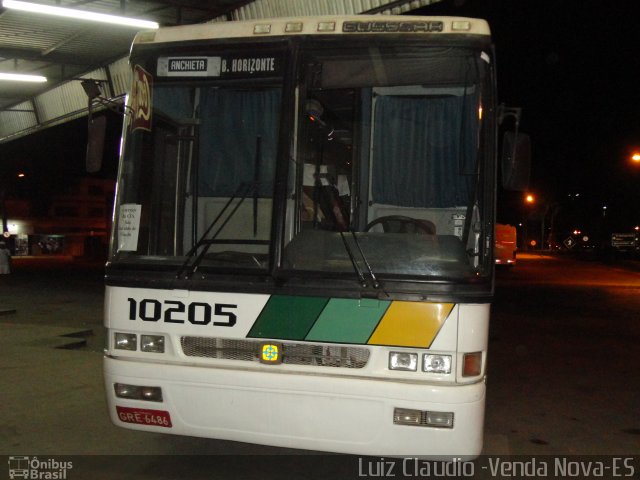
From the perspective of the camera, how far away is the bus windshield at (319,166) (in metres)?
4.38

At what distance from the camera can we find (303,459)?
5.38m

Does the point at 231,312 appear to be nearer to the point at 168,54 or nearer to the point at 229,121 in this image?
the point at 229,121

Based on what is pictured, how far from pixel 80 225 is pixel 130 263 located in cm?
6713

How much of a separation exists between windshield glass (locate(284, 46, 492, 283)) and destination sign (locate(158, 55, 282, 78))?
27 centimetres

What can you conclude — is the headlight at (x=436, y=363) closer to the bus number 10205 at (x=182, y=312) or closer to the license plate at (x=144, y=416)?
the bus number 10205 at (x=182, y=312)

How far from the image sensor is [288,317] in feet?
14.0

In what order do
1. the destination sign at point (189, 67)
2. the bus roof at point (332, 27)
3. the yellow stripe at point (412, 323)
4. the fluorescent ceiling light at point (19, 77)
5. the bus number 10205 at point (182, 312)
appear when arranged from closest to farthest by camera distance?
the yellow stripe at point (412, 323) < the bus number 10205 at point (182, 312) < the bus roof at point (332, 27) < the destination sign at point (189, 67) < the fluorescent ceiling light at point (19, 77)

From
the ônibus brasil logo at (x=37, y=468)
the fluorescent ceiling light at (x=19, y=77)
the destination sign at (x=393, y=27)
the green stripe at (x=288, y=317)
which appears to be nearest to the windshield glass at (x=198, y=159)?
the green stripe at (x=288, y=317)

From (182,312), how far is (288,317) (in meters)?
0.71

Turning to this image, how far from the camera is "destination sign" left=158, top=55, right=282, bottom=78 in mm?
4602

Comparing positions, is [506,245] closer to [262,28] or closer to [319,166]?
[319,166]

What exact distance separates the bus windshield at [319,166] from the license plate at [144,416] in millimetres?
961

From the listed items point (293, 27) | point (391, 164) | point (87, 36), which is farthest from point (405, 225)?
point (87, 36)

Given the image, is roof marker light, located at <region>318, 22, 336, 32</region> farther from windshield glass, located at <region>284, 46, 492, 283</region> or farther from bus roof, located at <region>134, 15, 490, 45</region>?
windshield glass, located at <region>284, 46, 492, 283</region>
